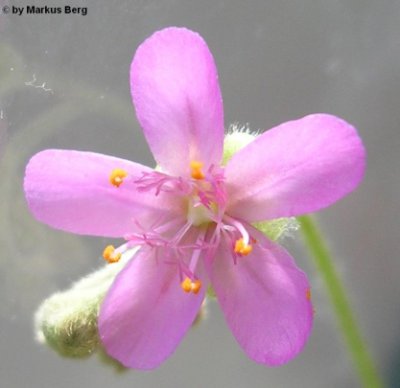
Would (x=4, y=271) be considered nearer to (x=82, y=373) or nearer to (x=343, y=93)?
(x=82, y=373)

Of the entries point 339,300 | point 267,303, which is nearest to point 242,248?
point 267,303

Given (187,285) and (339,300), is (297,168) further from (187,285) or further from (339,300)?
(339,300)

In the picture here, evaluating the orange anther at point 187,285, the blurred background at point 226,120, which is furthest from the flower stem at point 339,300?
the orange anther at point 187,285

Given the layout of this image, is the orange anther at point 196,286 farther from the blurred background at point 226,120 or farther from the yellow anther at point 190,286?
the blurred background at point 226,120

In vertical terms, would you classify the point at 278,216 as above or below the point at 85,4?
below

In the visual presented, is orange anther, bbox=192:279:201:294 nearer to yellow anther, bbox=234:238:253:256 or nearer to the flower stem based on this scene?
yellow anther, bbox=234:238:253:256

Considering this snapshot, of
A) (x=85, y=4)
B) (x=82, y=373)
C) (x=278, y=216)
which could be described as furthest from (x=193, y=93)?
(x=82, y=373)
